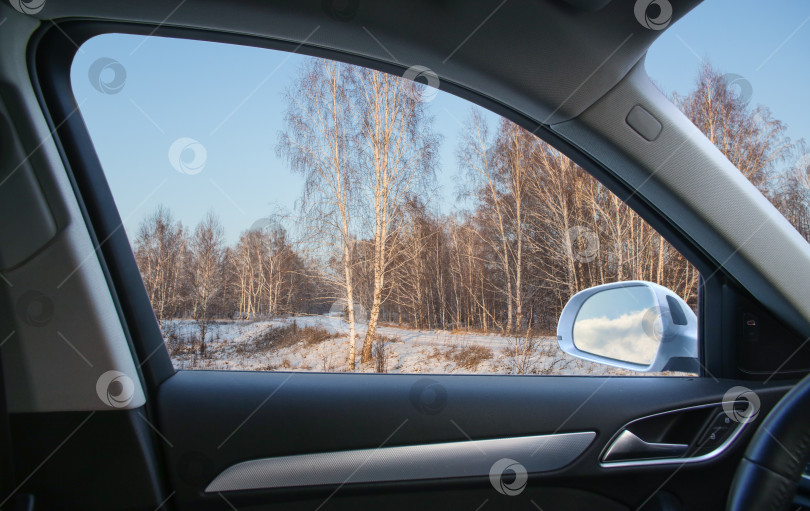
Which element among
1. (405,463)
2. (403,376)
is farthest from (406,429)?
(403,376)

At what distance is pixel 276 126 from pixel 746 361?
2.17m

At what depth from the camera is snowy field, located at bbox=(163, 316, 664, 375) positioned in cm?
198

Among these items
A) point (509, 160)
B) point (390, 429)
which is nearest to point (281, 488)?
point (390, 429)

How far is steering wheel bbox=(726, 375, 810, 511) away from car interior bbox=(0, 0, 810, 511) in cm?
56

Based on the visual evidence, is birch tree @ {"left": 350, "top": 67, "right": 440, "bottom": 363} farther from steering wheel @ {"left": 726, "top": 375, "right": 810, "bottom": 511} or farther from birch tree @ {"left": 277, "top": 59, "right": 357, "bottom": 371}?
steering wheel @ {"left": 726, "top": 375, "right": 810, "bottom": 511}

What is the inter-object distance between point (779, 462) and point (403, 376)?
1164 millimetres

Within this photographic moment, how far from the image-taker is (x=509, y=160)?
214cm

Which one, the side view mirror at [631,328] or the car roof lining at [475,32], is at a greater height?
the car roof lining at [475,32]

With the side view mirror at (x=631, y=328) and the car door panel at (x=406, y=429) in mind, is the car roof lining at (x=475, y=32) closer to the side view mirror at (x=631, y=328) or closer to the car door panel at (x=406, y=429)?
the side view mirror at (x=631, y=328)

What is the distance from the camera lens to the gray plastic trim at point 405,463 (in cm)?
156

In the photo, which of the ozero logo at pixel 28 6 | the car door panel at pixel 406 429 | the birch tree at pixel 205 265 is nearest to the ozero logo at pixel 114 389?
the car door panel at pixel 406 429

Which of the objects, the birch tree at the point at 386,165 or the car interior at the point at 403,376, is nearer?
the car interior at the point at 403,376

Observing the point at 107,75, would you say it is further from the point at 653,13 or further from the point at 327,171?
the point at 653,13

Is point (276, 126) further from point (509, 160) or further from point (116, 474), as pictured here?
point (116, 474)
